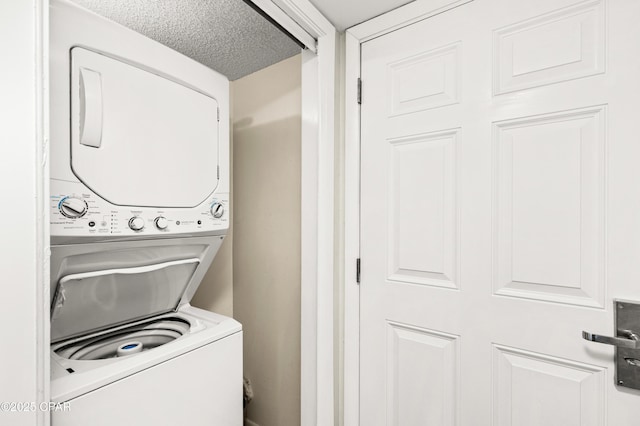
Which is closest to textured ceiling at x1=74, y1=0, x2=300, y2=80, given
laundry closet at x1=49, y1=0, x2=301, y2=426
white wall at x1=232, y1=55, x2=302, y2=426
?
laundry closet at x1=49, y1=0, x2=301, y2=426

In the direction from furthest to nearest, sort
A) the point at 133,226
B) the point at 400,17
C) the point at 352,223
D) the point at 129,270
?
the point at 352,223
the point at 400,17
the point at 129,270
the point at 133,226

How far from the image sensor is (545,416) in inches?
Result: 39.9

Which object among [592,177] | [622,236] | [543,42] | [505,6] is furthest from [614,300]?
[505,6]

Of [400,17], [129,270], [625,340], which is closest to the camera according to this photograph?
[625,340]

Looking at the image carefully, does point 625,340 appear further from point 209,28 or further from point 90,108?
point 209,28

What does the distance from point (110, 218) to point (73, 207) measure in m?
0.11

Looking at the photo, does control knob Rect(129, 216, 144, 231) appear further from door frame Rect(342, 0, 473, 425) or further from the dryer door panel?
door frame Rect(342, 0, 473, 425)

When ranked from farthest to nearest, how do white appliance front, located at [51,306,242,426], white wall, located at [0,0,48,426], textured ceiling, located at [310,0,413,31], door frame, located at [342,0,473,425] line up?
door frame, located at [342,0,473,425] < textured ceiling, located at [310,0,413,31] < white appliance front, located at [51,306,242,426] < white wall, located at [0,0,48,426]

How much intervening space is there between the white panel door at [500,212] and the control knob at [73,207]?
3.31 feet

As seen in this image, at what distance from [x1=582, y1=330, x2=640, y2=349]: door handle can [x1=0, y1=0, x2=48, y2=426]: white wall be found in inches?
54.5

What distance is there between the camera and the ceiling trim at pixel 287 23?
114 cm

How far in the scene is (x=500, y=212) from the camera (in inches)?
42.9

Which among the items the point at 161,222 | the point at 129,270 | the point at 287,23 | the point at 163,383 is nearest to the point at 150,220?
A: the point at 161,222

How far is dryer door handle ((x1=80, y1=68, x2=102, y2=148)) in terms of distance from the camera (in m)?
0.91
